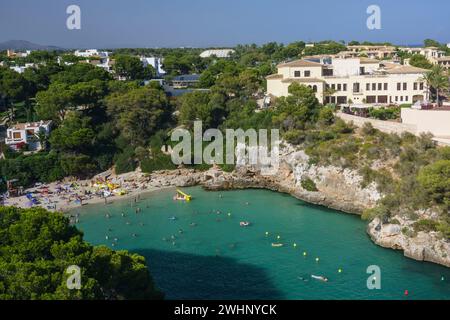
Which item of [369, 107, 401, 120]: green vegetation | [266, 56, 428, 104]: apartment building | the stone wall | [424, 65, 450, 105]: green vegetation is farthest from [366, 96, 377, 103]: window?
the stone wall

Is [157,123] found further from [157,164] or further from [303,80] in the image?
[303,80]

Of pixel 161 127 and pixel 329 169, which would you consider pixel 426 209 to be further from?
pixel 161 127

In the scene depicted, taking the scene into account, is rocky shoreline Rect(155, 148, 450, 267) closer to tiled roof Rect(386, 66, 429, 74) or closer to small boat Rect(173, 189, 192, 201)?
small boat Rect(173, 189, 192, 201)

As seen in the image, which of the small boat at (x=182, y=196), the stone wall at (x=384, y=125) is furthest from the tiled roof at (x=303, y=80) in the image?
the small boat at (x=182, y=196)

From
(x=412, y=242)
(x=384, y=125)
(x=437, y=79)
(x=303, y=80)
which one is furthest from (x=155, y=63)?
(x=412, y=242)

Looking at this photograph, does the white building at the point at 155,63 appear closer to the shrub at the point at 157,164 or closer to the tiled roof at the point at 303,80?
the tiled roof at the point at 303,80

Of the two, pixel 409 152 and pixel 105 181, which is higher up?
pixel 409 152
